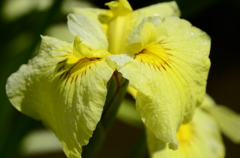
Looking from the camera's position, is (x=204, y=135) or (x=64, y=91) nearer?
(x=64, y=91)

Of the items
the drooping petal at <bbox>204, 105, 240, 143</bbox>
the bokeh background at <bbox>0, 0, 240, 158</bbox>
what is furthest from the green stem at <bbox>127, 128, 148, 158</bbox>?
the drooping petal at <bbox>204, 105, 240, 143</bbox>

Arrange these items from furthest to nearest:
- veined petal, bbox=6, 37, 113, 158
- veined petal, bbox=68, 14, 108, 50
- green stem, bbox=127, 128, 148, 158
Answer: green stem, bbox=127, 128, 148, 158
veined petal, bbox=68, 14, 108, 50
veined petal, bbox=6, 37, 113, 158

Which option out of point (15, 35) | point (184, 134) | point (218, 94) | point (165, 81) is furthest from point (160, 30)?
point (218, 94)

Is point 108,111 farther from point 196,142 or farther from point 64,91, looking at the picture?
point 196,142

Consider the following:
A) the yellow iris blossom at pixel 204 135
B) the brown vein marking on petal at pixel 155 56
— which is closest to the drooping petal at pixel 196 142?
the yellow iris blossom at pixel 204 135

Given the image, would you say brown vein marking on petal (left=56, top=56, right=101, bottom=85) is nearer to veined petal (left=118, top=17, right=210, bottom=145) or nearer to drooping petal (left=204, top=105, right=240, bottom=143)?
veined petal (left=118, top=17, right=210, bottom=145)

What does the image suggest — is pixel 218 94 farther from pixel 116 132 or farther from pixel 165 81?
pixel 165 81

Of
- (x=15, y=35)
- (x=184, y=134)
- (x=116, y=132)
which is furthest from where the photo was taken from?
(x=116, y=132)

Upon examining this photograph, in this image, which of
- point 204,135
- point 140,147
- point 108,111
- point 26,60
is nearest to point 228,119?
point 204,135
